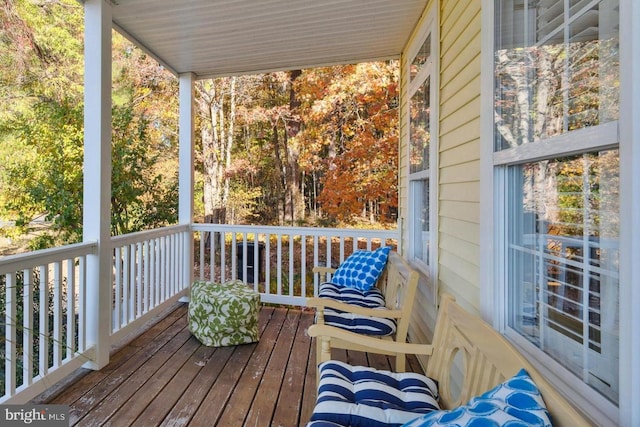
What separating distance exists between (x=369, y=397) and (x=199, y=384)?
4.89 feet

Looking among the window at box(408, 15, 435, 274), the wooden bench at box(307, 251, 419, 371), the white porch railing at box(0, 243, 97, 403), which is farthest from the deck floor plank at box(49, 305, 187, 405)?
the window at box(408, 15, 435, 274)

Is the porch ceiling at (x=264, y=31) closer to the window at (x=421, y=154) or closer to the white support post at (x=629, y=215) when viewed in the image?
the window at (x=421, y=154)

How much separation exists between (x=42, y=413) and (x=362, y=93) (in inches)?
236

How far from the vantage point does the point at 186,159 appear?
4.07 meters

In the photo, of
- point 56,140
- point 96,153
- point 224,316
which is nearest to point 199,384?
point 224,316

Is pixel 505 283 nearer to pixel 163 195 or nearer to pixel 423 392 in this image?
pixel 423 392

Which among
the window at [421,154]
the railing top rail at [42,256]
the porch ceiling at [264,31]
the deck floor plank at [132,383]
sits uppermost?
the porch ceiling at [264,31]

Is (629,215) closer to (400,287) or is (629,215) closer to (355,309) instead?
(355,309)

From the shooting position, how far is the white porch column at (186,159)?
4051 mm

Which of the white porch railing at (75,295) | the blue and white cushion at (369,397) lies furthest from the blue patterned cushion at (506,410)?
the white porch railing at (75,295)

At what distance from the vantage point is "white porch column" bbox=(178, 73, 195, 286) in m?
4.05

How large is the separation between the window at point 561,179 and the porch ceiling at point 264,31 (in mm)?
1628

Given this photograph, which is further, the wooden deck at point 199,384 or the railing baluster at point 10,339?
the wooden deck at point 199,384

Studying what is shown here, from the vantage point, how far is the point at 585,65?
37.4 inches
